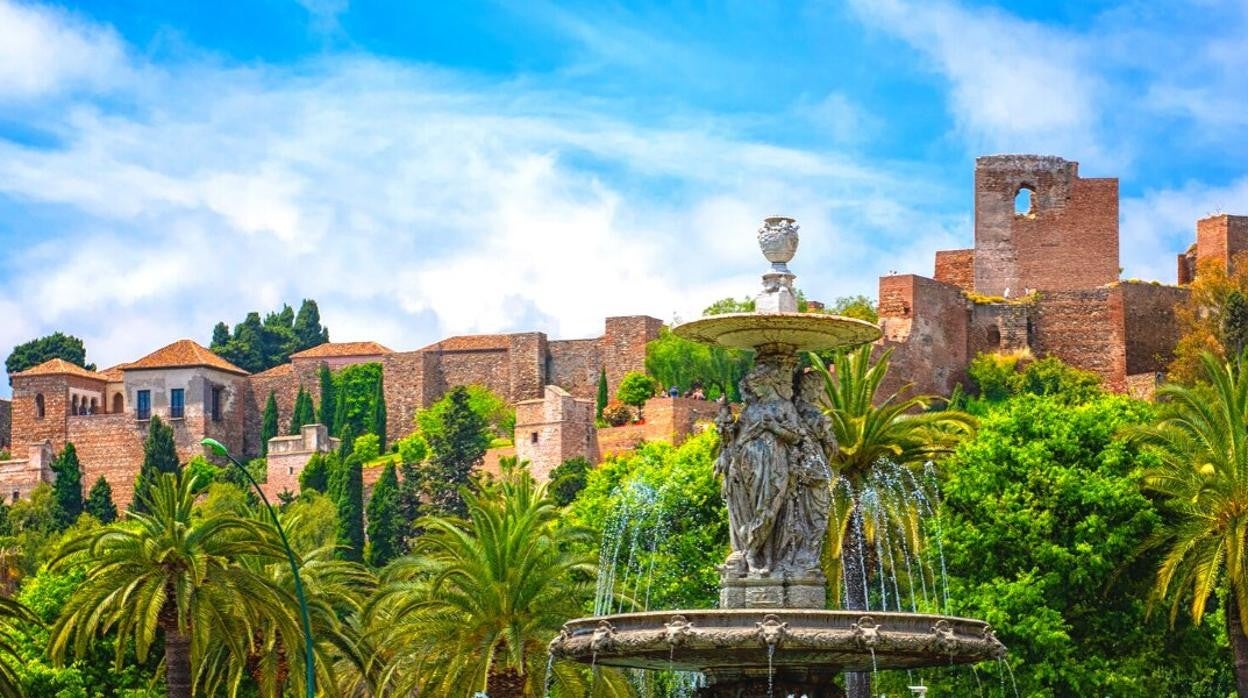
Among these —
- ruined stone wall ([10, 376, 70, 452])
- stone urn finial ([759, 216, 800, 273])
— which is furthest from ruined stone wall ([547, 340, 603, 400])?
stone urn finial ([759, 216, 800, 273])

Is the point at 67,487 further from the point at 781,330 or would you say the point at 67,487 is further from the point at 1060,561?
the point at 781,330

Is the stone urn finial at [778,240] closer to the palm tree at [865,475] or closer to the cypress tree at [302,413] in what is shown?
the palm tree at [865,475]

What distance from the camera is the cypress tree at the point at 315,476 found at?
366 feet

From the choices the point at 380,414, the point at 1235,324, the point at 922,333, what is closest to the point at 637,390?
the point at 380,414

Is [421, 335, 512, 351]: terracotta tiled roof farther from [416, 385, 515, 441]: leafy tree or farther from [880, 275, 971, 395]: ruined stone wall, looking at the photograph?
[880, 275, 971, 395]: ruined stone wall

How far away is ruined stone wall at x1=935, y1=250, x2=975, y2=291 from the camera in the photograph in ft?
344

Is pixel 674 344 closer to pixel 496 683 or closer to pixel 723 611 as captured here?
pixel 496 683

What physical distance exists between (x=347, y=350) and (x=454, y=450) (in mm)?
20843

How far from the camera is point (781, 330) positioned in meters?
26.3

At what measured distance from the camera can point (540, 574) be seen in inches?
1607

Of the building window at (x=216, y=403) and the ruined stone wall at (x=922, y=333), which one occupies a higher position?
the ruined stone wall at (x=922, y=333)

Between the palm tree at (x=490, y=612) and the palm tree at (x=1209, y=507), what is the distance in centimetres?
992

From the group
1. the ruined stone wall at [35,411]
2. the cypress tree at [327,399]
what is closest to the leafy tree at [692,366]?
the cypress tree at [327,399]

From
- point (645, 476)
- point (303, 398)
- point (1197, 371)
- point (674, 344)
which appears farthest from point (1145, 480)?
point (303, 398)
